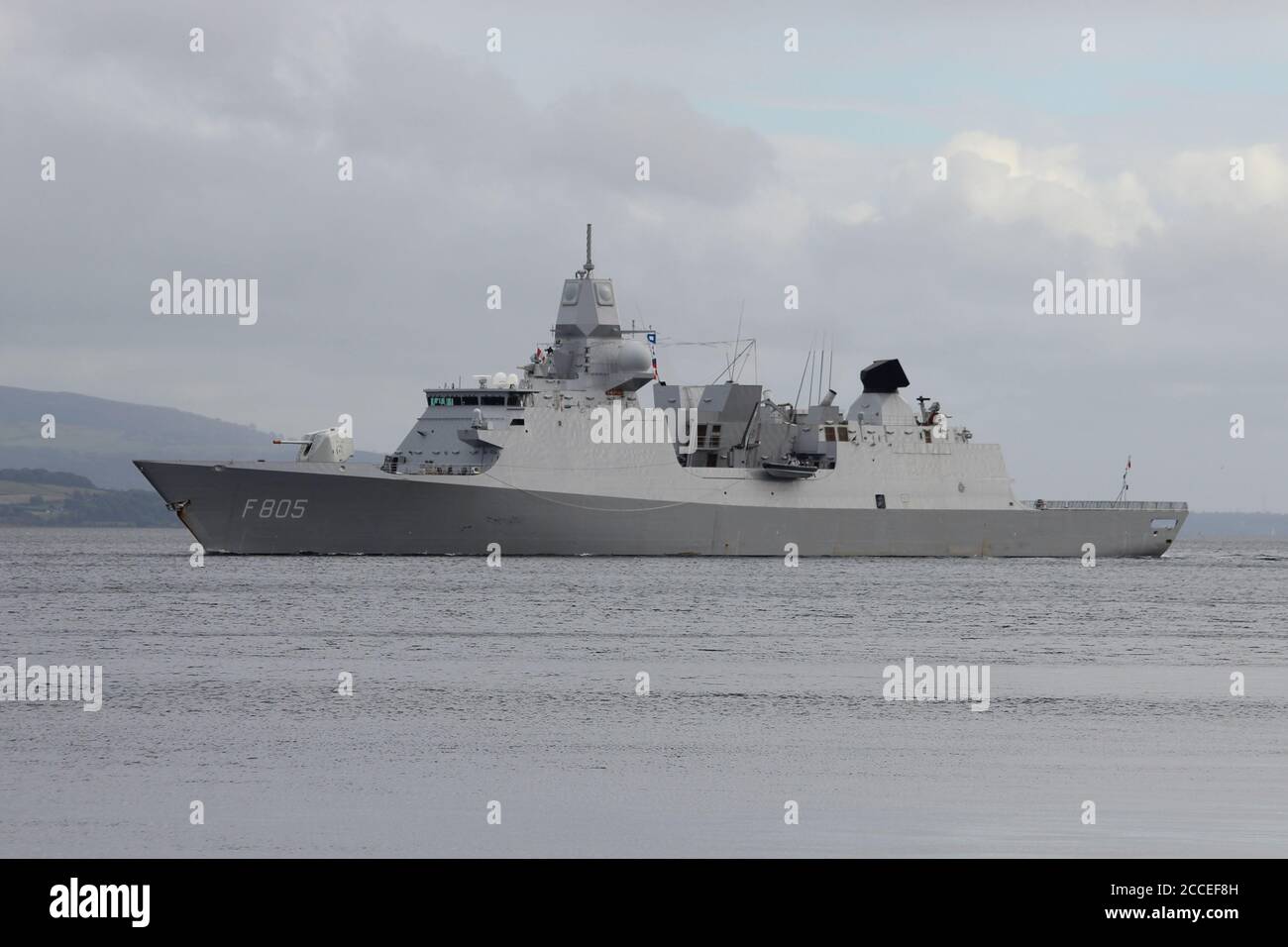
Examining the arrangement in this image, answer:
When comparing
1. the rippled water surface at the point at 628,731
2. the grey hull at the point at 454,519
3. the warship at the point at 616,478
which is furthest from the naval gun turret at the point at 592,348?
the rippled water surface at the point at 628,731

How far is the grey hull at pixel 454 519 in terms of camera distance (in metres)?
42.2

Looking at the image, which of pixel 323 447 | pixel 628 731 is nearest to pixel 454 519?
pixel 323 447

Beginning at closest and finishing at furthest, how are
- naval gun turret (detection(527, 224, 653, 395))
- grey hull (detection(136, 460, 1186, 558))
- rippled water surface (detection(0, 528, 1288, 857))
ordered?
rippled water surface (detection(0, 528, 1288, 857))
grey hull (detection(136, 460, 1186, 558))
naval gun turret (detection(527, 224, 653, 395))

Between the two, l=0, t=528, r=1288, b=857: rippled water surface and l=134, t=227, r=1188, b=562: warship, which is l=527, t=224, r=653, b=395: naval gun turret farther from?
l=0, t=528, r=1288, b=857: rippled water surface

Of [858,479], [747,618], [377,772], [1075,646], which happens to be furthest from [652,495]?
[377,772]

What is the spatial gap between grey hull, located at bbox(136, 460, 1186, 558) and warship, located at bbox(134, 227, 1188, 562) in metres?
0.05

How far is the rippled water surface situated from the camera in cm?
1101

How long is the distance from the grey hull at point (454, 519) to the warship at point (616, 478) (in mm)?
53

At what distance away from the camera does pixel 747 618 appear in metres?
29.6

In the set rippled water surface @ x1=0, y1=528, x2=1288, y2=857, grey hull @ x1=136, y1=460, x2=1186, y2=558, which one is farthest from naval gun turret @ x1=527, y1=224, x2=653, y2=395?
rippled water surface @ x1=0, y1=528, x2=1288, y2=857

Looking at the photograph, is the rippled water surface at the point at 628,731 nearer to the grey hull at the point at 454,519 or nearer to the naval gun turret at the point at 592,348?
the grey hull at the point at 454,519

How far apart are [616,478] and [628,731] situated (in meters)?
29.3
